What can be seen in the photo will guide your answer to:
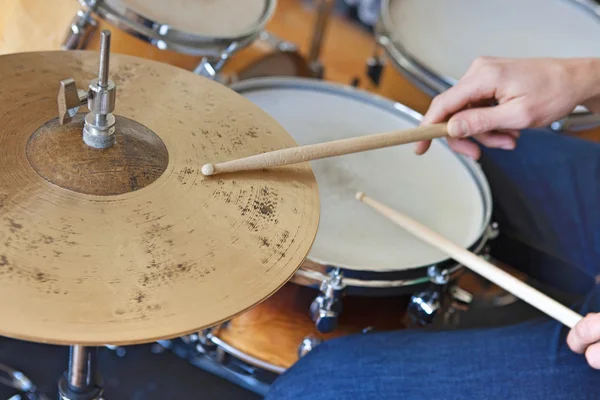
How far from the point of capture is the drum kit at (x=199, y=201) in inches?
17.7

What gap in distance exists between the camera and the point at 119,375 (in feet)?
3.45

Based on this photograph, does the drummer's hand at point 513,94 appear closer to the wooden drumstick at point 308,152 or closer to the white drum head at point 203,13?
the wooden drumstick at point 308,152

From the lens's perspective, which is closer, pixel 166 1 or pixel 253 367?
pixel 253 367

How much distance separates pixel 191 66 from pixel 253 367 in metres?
0.44

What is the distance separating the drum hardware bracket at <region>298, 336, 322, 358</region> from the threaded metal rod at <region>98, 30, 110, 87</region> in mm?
373

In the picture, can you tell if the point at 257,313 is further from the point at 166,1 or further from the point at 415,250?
the point at 166,1

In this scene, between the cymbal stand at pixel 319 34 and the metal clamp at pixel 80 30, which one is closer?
the metal clamp at pixel 80 30

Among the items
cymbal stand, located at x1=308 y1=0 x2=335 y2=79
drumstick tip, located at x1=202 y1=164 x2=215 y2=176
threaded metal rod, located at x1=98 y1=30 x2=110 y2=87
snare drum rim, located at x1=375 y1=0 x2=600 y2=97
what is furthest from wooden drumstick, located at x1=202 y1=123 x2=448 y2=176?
cymbal stand, located at x1=308 y1=0 x2=335 y2=79

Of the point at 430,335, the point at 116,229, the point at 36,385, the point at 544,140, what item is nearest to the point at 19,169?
the point at 116,229

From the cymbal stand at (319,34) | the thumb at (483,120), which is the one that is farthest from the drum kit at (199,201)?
the cymbal stand at (319,34)

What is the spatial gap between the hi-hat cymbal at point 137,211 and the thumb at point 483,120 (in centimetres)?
20

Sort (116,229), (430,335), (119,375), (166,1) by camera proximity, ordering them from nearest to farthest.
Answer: (116,229) < (430,335) < (166,1) < (119,375)

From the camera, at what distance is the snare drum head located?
2.50 ft

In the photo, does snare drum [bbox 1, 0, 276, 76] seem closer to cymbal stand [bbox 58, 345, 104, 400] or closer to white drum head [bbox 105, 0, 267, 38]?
white drum head [bbox 105, 0, 267, 38]
